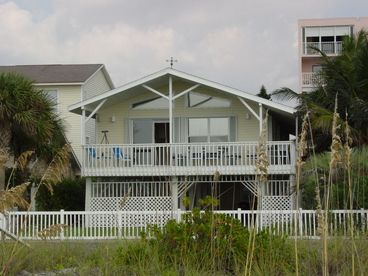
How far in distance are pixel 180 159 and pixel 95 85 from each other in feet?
52.1

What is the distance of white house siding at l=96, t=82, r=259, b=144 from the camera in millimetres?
25859

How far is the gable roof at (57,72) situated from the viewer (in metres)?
35.1

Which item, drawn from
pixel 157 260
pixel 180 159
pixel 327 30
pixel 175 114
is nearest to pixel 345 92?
pixel 180 159

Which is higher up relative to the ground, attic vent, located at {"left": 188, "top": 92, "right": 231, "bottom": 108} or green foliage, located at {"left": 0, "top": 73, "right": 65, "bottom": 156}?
attic vent, located at {"left": 188, "top": 92, "right": 231, "bottom": 108}

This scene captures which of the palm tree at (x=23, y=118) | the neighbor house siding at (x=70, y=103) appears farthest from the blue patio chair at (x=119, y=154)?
the neighbor house siding at (x=70, y=103)

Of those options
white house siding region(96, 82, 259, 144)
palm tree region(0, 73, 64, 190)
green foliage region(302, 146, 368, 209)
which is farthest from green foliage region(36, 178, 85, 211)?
A: green foliage region(302, 146, 368, 209)

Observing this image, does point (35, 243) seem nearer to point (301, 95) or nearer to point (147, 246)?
point (147, 246)

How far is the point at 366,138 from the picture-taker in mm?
22453

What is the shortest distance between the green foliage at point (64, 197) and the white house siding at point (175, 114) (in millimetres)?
3252

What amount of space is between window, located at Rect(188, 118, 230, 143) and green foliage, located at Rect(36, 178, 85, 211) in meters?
6.43

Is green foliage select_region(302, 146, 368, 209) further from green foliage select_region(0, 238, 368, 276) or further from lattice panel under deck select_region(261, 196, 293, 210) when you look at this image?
green foliage select_region(0, 238, 368, 276)

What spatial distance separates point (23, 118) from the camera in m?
20.8

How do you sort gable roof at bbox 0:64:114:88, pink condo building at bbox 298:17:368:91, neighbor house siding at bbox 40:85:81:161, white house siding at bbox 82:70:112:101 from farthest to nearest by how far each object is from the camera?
pink condo building at bbox 298:17:368:91, white house siding at bbox 82:70:112:101, gable roof at bbox 0:64:114:88, neighbor house siding at bbox 40:85:81:161

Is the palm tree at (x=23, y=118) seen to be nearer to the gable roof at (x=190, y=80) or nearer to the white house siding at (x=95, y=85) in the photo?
the gable roof at (x=190, y=80)
